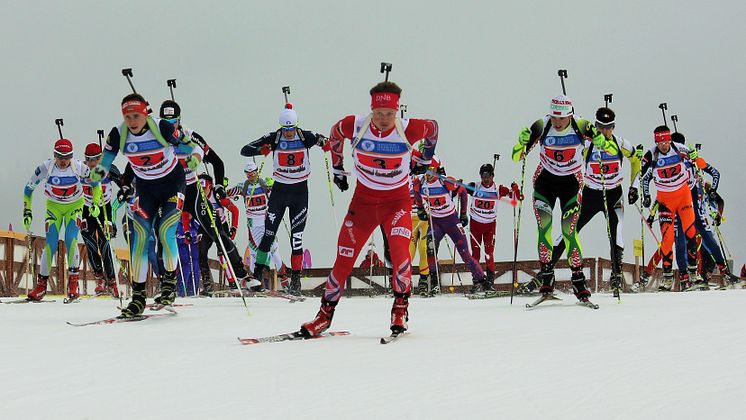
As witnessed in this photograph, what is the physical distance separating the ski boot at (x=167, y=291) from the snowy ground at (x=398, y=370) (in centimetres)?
142

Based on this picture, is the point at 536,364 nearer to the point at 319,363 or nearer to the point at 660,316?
the point at 319,363

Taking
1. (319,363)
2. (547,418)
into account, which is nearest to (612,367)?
(547,418)

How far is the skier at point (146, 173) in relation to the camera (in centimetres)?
977

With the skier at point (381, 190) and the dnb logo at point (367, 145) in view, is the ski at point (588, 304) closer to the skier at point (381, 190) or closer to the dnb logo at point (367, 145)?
the skier at point (381, 190)

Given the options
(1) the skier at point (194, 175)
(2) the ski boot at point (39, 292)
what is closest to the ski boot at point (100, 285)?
(2) the ski boot at point (39, 292)

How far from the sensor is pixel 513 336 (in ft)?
23.9

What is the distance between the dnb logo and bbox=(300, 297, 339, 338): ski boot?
1.33 meters

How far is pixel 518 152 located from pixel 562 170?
540mm

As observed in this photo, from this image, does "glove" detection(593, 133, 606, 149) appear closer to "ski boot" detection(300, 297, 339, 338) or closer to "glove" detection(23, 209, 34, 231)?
"ski boot" detection(300, 297, 339, 338)

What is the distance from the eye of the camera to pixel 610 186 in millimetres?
13828

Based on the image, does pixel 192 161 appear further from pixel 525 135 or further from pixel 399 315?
pixel 399 315

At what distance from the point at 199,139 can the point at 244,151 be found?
7.16 ft

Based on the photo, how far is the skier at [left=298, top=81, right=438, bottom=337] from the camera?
25.2 feet

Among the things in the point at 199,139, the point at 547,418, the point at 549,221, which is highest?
the point at 199,139
